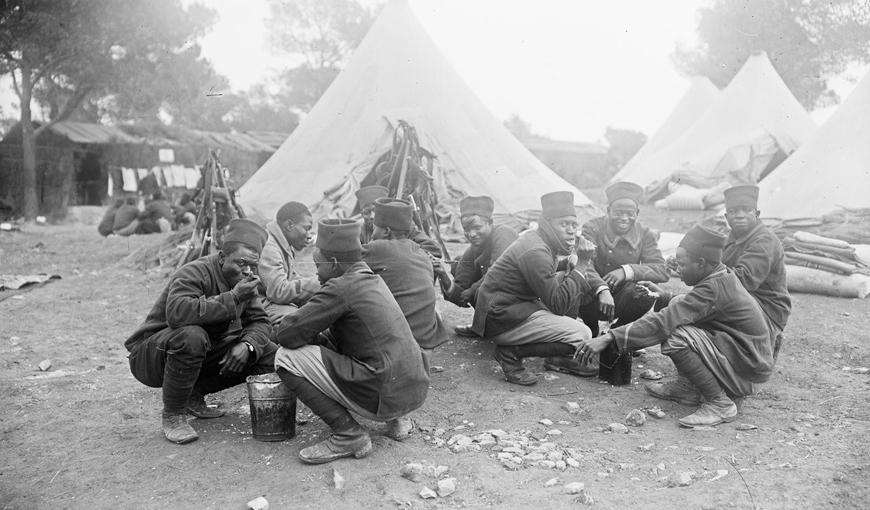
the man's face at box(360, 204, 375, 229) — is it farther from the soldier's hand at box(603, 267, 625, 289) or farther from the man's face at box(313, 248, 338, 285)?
the man's face at box(313, 248, 338, 285)

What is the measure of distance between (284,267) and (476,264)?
1.59m

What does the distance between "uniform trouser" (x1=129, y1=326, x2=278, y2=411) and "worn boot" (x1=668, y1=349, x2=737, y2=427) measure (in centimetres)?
233

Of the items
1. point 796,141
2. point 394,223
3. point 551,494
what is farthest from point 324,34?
point 551,494

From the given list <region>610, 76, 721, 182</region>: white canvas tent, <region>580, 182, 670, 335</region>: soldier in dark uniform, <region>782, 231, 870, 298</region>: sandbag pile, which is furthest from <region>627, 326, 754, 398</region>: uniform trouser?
<region>610, 76, 721, 182</region>: white canvas tent

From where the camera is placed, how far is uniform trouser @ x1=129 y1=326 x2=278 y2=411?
370cm

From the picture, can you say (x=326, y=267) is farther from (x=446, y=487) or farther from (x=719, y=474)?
(x=719, y=474)

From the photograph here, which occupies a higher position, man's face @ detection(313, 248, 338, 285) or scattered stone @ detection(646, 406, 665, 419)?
man's face @ detection(313, 248, 338, 285)

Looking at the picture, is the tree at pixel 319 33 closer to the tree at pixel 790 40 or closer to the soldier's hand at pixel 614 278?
the tree at pixel 790 40

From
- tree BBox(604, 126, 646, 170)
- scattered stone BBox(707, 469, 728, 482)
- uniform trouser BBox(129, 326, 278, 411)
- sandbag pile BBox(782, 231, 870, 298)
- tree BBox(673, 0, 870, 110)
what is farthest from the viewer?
tree BBox(604, 126, 646, 170)

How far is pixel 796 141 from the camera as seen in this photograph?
17.1 m

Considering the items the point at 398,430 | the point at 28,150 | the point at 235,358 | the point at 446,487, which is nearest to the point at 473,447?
the point at 398,430

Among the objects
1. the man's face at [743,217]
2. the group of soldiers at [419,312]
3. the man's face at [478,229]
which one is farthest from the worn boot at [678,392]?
the man's face at [478,229]

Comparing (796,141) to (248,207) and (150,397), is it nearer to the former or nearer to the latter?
(248,207)

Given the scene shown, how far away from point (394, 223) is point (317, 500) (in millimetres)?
1835
